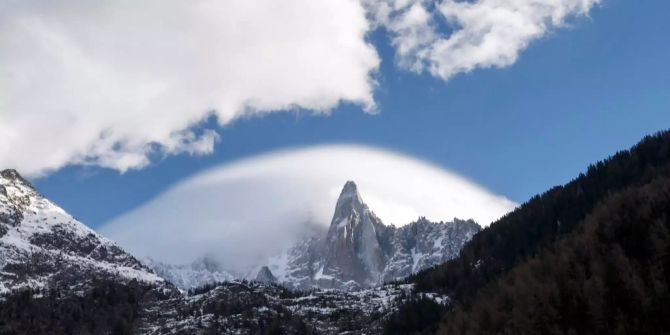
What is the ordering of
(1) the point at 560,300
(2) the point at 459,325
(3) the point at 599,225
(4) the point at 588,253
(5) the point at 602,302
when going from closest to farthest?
(5) the point at 602,302, (1) the point at 560,300, (4) the point at 588,253, (3) the point at 599,225, (2) the point at 459,325

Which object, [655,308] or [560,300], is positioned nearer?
[655,308]

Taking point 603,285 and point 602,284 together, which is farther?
point 603,285

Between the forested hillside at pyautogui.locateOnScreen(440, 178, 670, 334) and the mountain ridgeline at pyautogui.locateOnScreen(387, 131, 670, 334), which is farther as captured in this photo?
the mountain ridgeline at pyautogui.locateOnScreen(387, 131, 670, 334)

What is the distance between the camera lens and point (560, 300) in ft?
395

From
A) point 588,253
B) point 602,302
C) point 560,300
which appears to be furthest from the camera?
point 588,253

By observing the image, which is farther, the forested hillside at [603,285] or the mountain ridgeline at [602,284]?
the mountain ridgeline at [602,284]

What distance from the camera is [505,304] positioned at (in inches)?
5758

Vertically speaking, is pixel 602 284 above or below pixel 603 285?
above

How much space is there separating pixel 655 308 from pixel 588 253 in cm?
3177

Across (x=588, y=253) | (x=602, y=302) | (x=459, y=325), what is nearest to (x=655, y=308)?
(x=602, y=302)

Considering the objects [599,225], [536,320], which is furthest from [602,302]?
[599,225]

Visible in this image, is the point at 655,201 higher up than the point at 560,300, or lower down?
higher up

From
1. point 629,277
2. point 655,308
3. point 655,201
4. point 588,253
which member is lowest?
point 655,308

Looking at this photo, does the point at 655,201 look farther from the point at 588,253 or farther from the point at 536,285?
the point at 536,285
